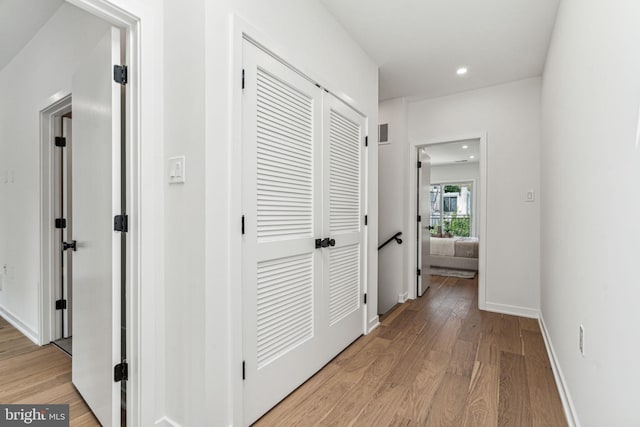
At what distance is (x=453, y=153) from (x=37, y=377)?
7647 mm

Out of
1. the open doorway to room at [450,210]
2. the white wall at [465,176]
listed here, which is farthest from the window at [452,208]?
the white wall at [465,176]

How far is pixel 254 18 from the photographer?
1614 mm

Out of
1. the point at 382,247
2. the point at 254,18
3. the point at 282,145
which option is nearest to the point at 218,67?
the point at 254,18

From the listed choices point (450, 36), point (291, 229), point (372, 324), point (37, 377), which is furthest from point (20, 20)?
point (372, 324)

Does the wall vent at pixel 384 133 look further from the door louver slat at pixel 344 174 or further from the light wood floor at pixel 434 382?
the light wood floor at pixel 434 382

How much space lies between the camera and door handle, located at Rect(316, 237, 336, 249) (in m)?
2.12

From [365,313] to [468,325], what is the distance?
1.14 meters

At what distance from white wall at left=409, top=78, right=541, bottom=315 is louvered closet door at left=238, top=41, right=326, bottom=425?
2460 millimetres

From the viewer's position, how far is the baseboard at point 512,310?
11.1 ft

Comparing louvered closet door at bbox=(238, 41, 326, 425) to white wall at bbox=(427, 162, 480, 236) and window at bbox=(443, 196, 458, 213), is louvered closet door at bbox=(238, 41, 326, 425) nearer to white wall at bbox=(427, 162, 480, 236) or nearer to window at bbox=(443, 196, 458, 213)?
white wall at bbox=(427, 162, 480, 236)

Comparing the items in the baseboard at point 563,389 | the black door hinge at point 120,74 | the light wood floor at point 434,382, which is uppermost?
the black door hinge at point 120,74

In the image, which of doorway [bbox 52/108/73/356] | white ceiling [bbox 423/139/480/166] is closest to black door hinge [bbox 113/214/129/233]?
doorway [bbox 52/108/73/356]

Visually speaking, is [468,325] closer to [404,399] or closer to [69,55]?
[404,399]

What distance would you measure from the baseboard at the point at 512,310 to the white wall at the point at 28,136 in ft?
14.6
